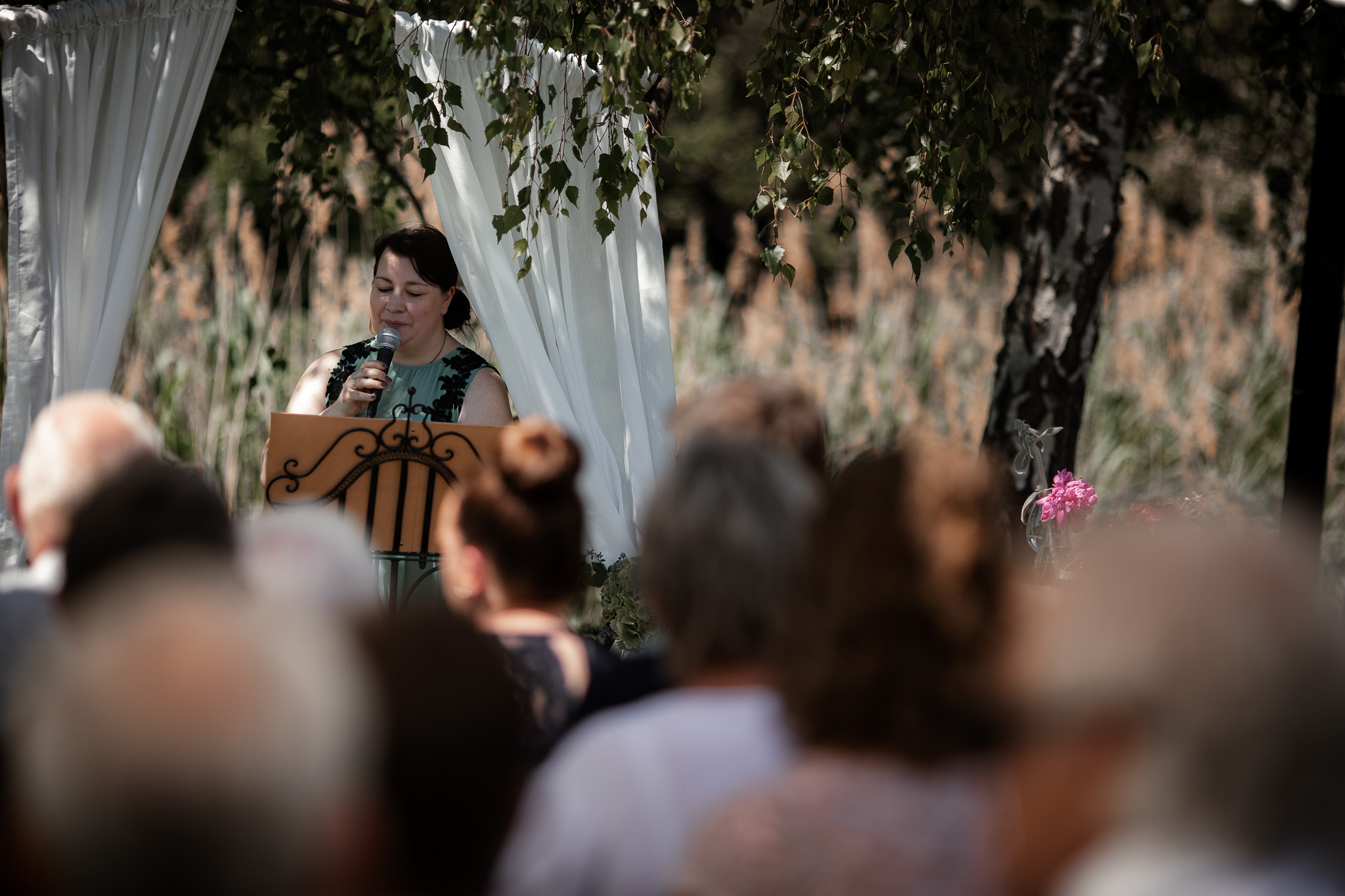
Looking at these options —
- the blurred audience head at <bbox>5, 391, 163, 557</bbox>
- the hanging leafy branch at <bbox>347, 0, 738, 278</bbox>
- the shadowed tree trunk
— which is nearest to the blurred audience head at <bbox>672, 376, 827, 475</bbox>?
the blurred audience head at <bbox>5, 391, 163, 557</bbox>

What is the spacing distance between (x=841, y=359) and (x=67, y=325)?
4.27m

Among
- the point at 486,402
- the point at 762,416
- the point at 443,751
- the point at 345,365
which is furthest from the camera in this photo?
the point at 345,365

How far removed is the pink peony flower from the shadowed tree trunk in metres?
1.04

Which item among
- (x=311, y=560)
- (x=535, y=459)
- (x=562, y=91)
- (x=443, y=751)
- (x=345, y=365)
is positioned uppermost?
(x=562, y=91)

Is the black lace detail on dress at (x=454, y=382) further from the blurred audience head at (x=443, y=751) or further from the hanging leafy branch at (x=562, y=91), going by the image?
the blurred audience head at (x=443, y=751)

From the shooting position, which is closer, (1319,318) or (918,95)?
(918,95)

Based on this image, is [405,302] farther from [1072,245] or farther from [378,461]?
[1072,245]

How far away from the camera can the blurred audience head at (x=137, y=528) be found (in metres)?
1.33

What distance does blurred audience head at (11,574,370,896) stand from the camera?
0.86m

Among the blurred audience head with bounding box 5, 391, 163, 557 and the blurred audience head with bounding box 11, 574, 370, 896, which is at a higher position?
the blurred audience head with bounding box 5, 391, 163, 557

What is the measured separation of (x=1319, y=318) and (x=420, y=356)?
7.95 ft

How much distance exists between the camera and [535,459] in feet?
5.23

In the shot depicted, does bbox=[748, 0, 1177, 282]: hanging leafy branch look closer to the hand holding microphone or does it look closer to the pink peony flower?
the pink peony flower

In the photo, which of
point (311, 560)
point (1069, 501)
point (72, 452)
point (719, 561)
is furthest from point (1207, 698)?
point (1069, 501)
